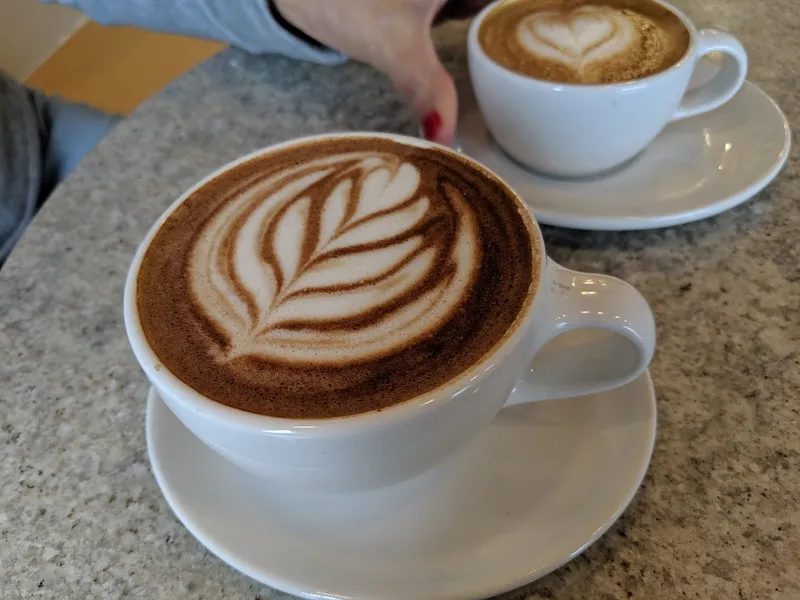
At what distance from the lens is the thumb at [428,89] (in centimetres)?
76

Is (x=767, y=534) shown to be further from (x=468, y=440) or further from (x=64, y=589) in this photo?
(x=64, y=589)

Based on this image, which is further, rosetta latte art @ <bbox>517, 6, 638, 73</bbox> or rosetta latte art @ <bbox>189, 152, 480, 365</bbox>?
rosetta latte art @ <bbox>517, 6, 638, 73</bbox>

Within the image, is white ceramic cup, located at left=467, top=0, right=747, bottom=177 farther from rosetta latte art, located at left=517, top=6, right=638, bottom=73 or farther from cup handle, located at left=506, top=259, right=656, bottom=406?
cup handle, located at left=506, top=259, right=656, bottom=406

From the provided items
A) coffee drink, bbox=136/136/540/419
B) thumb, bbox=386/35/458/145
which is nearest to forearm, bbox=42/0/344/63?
thumb, bbox=386/35/458/145

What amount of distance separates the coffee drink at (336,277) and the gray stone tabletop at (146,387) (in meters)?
0.15

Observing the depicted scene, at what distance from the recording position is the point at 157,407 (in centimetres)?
53

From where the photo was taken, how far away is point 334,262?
485 mm

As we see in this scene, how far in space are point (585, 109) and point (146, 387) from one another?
47 centimetres

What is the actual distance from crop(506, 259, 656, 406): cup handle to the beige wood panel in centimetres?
207

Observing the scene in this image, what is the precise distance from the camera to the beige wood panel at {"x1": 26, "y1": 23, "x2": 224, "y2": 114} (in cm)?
230

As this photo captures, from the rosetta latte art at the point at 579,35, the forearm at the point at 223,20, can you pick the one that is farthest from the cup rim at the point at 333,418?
the forearm at the point at 223,20

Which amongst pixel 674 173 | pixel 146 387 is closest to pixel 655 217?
pixel 674 173

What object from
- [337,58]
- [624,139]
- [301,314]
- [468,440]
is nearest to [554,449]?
[468,440]

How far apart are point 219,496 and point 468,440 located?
178 millimetres
